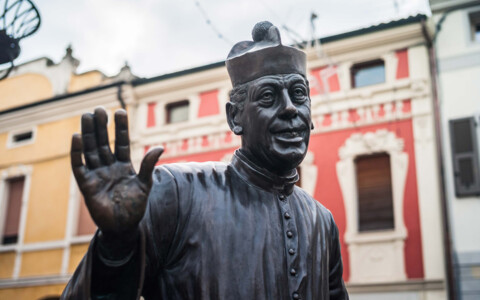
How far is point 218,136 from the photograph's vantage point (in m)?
16.3

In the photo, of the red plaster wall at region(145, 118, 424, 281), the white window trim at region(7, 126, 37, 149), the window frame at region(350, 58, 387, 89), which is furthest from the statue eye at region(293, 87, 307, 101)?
the white window trim at region(7, 126, 37, 149)

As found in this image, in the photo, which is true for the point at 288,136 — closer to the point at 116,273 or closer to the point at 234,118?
the point at 234,118

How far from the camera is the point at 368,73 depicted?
15.0 meters

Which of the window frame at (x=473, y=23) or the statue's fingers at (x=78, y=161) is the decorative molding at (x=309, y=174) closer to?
the window frame at (x=473, y=23)

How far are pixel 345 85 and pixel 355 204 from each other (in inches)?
114

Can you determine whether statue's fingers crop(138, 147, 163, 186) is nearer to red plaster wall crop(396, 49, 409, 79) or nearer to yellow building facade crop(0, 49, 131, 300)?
red plaster wall crop(396, 49, 409, 79)

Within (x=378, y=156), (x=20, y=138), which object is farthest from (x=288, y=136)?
(x=20, y=138)

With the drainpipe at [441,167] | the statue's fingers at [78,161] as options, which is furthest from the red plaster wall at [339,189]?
the statue's fingers at [78,161]

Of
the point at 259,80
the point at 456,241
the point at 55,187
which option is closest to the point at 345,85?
the point at 456,241

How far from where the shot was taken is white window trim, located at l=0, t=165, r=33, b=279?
18.0m

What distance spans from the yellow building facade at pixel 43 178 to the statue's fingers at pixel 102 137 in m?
15.1

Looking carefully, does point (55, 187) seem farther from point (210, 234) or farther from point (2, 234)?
point (210, 234)

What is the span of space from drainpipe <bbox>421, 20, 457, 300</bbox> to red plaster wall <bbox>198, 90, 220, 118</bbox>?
550cm

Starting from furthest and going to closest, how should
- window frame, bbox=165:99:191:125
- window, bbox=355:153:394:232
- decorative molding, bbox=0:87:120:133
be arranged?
1. decorative molding, bbox=0:87:120:133
2. window frame, bbox=165:99:191:125
3. window, bbox=355:153:394:232
